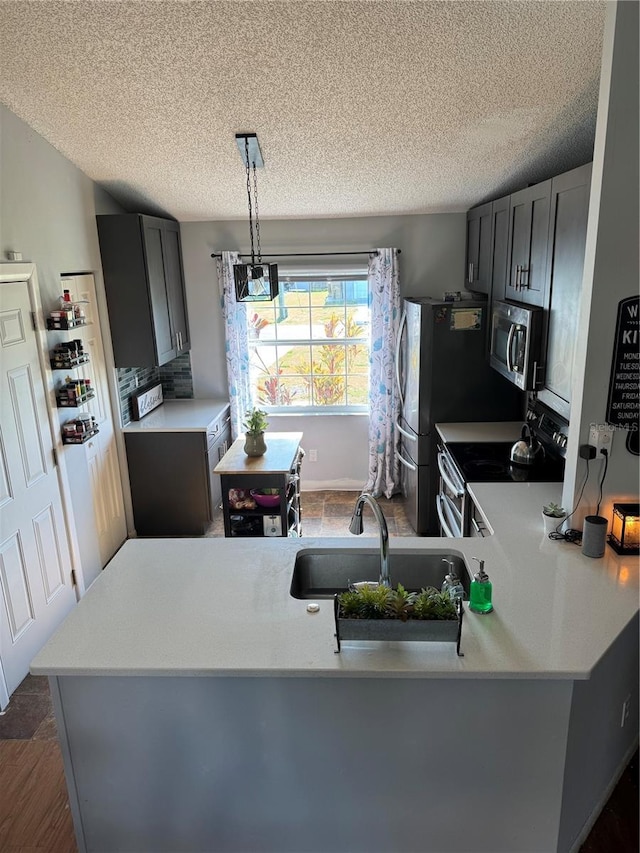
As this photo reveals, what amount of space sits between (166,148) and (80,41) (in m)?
0.97

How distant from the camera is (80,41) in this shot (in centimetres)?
233

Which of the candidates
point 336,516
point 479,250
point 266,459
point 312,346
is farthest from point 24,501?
point 479,250

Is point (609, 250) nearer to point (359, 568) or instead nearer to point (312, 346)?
point (359, 568)

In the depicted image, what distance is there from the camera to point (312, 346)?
5.16m

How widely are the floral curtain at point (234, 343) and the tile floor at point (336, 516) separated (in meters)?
0.90

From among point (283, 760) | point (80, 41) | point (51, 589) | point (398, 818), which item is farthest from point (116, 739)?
point (80, 41)

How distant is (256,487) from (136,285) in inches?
67.2

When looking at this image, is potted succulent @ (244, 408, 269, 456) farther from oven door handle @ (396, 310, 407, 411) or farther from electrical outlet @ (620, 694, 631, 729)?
electrical outlet @ (620, 694, 631, 729)

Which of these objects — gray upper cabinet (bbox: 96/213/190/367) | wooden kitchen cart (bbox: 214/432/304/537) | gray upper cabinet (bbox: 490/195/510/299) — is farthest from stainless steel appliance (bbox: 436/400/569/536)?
gray upper cabinet (bbox: 96/213/190/367)

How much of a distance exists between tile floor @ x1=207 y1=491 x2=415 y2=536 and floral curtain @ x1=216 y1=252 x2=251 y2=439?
90cm

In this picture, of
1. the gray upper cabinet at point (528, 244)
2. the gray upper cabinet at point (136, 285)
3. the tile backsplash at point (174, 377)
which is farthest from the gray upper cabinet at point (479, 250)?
the tile backsplash at point (174, 377)

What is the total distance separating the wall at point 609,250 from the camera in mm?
1911

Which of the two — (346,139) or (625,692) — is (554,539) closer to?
(625,692)

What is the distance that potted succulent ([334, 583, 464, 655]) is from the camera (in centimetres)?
170
